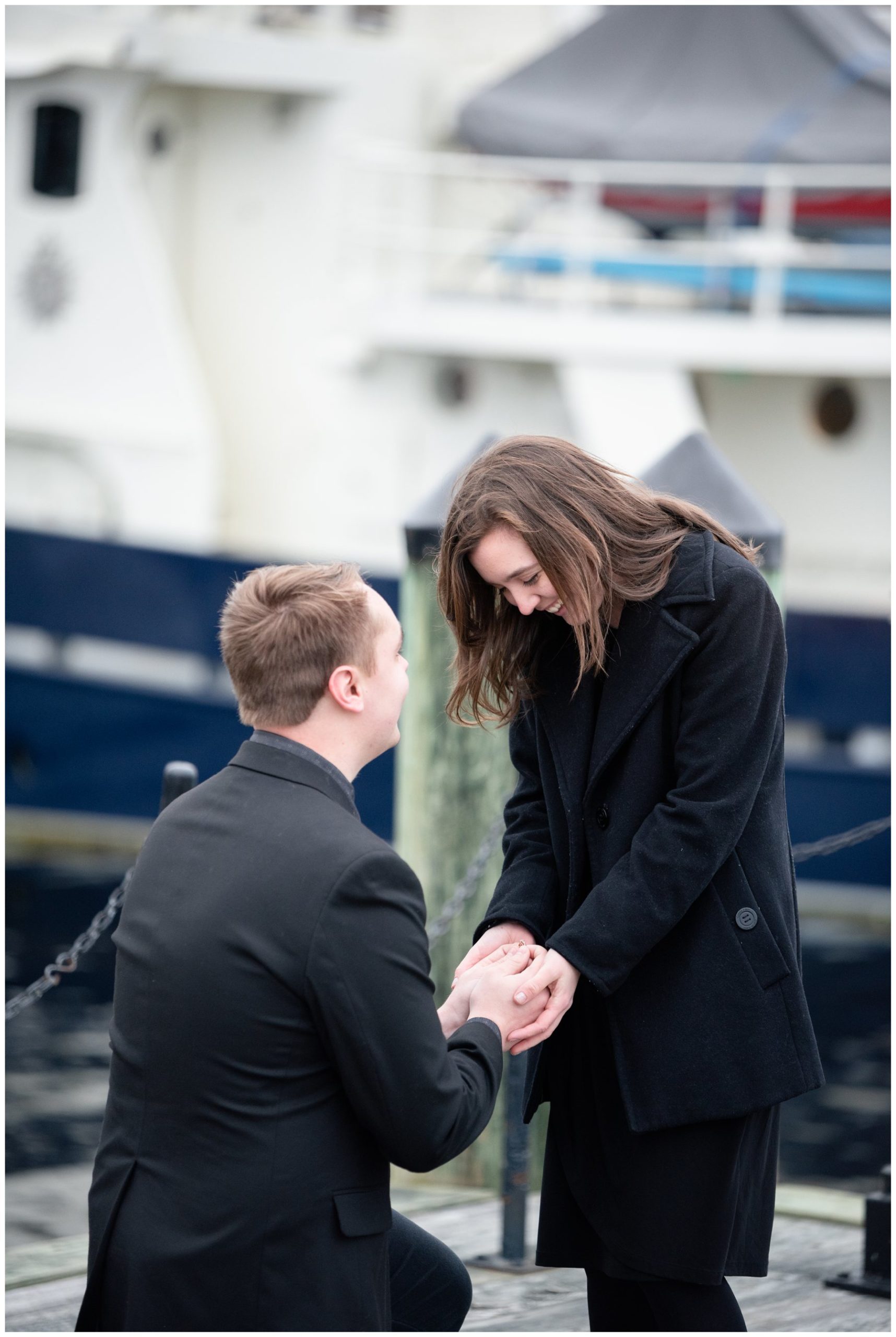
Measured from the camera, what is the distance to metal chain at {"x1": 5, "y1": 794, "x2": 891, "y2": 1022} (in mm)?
3818

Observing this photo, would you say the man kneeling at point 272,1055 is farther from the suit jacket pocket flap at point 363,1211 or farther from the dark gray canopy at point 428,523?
the dark gray canopy at point 428,523

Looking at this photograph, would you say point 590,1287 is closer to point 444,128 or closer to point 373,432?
point 373,432

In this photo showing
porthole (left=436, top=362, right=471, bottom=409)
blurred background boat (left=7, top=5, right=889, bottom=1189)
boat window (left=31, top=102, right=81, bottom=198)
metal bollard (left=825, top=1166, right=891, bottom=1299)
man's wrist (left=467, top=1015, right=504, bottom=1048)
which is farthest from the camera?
boat window (left=31, top=102, right=81, bottom=198)

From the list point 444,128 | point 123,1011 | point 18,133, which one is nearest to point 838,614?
point 444,128

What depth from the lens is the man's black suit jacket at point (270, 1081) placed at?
196 centimetres

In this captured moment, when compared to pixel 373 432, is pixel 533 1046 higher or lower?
lower

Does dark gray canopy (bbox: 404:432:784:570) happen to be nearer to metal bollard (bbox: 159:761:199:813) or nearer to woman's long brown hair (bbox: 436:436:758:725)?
metal bollard (bbox: 159:761:199:813)

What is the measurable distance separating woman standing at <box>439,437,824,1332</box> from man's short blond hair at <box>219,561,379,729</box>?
0.28 meters

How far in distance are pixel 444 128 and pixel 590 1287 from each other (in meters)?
10.8

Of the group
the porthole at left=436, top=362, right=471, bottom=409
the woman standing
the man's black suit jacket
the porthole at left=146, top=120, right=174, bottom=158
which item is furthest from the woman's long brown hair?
the porthole at left=146, top=120, right=174, bottom=158

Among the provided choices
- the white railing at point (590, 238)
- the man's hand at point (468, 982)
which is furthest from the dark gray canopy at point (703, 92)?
the man's hand at point (468, 982)

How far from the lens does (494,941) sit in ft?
8.05

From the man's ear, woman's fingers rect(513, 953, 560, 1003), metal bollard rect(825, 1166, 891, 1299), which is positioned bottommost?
metal bollard rect(825, 1166, 891, 1299)

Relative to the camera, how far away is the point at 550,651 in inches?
97.7
